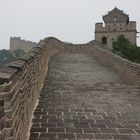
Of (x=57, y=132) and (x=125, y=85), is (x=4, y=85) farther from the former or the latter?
(x=125, y=85)

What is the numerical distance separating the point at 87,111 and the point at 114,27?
49772 mm

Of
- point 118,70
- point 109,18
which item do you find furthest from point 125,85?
point 109,18

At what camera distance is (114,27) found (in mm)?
54750

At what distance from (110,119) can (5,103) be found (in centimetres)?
349

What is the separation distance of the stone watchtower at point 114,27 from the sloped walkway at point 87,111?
1746 inches

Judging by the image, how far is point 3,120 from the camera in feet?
8.39

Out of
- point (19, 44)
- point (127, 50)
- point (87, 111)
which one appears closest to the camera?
point (87, 111)

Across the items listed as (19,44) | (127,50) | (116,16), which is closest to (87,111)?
(127,50)

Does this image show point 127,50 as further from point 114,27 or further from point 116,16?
point 116,16

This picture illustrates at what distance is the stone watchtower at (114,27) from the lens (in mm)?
53312

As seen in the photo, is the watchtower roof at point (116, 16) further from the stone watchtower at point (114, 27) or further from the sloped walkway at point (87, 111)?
the sloped walkway at point (87, 111)

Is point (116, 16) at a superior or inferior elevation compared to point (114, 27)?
superior

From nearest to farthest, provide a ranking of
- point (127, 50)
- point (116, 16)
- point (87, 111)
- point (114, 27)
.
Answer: point (87, 111)
point (127, 50)
point (114, 27)
point (116, 16)

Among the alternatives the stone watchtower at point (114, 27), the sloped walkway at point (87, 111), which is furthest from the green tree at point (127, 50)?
the sloped walkway at point (87, 111)
